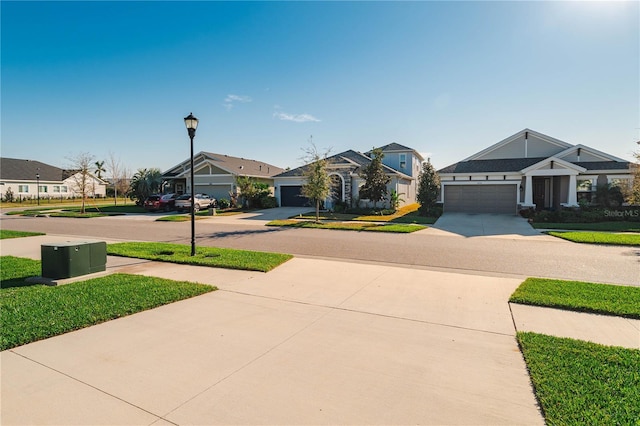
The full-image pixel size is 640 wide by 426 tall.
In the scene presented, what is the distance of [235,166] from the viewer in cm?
3488

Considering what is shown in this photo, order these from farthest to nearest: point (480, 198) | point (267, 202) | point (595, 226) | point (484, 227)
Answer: point (267, 202)
point (480, 198)
point (484, 227)
point (595, 226)

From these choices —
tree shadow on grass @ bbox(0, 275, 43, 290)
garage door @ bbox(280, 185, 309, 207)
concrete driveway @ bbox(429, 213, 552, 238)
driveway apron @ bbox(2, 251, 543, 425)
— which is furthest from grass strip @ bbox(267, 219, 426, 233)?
tree shadow on grass @ bbox(0, 275, 43, 290)

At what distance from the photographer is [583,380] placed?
355 cm

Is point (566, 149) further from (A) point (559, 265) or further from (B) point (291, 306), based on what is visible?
(B) point (291, 306)

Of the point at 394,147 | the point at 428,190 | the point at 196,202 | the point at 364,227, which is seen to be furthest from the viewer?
the point at 394,147

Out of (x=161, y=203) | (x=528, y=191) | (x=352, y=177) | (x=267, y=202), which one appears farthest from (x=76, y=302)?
(x=161, y=203)

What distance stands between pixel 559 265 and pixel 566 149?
18.8m

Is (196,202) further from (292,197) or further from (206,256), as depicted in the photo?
(206,256)

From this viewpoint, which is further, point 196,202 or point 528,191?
point 196,202

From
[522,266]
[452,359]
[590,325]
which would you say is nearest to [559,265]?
[522,266]

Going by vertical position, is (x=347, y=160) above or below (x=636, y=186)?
above

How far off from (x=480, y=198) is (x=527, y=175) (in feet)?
10.6

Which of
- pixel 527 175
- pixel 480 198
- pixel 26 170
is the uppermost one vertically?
pixel 26 170

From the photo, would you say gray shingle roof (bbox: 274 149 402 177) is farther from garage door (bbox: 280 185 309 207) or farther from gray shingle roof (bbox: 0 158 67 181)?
gray shingle roof (bbox: 0 158 67 181)
